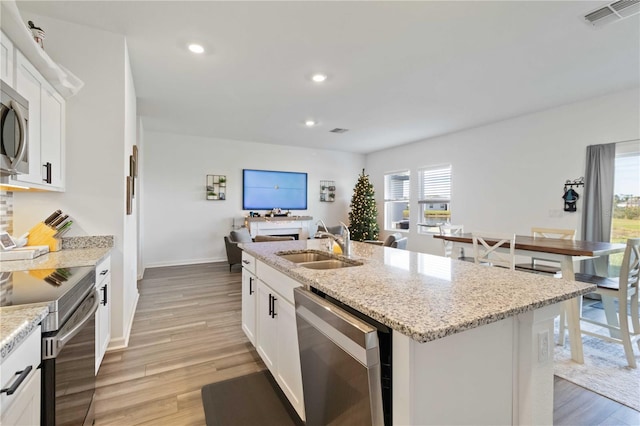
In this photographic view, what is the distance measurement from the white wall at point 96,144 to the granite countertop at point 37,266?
0.32 ft

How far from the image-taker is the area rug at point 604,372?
201 centimetres

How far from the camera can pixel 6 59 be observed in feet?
5.36

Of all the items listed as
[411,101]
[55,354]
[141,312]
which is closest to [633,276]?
[411,101]

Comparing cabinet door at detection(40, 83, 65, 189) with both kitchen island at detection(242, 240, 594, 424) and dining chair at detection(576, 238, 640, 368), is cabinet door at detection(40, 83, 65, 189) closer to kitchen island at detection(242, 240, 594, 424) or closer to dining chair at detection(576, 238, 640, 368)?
kitchen island at detection(242, 240, 594, 424)

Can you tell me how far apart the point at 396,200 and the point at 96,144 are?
6.37m

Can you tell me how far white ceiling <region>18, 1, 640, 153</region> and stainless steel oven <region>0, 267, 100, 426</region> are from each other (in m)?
2.06

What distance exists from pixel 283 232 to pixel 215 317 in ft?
12.2

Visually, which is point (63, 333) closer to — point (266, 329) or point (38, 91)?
point (266, 329)

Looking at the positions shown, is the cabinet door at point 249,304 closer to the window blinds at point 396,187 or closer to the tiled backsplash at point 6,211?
the tiled backsplash at point 6,211

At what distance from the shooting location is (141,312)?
3457 millimetres

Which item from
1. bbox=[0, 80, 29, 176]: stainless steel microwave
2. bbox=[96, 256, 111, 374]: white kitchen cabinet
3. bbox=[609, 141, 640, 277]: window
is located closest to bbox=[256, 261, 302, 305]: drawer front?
bbox=[96, 256, 111, 374]: white kitchen cabinet

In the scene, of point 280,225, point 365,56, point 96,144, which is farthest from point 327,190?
point 96,144

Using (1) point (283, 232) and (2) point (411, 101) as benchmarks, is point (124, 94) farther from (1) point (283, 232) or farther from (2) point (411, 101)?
(1) point (283, 232)

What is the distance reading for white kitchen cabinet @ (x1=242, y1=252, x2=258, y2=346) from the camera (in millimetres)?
2385
